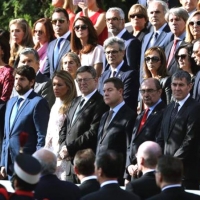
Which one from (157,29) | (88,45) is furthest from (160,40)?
(88,45)

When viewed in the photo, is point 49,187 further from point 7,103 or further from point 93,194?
point 7,103

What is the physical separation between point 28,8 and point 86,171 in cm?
1001

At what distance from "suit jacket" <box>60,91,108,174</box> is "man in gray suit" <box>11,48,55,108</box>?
1197mm

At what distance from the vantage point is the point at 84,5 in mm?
18031

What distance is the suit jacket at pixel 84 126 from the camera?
14242 mm

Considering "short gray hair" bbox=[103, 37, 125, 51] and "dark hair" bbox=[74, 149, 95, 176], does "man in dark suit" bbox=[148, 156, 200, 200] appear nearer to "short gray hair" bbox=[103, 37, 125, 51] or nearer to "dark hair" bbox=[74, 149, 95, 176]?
"dark hair" bbox=[74, 149, 95, 176]

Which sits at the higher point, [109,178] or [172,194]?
[109,178]

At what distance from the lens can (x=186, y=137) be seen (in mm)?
13422

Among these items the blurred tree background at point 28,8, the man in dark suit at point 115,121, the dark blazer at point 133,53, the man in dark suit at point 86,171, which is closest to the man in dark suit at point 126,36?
the dark blazer at point 133,53

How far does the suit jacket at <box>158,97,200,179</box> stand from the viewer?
13.4 m

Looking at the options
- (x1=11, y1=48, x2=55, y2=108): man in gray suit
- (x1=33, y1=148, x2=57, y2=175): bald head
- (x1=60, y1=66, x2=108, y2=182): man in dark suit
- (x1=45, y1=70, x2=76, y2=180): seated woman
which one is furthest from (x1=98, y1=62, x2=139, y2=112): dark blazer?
(x1=33, y1=148, x2=57, y2=175): bald head

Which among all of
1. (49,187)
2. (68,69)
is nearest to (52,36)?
(68,69)

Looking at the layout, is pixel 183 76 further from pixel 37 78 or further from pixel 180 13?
pixel 37 78

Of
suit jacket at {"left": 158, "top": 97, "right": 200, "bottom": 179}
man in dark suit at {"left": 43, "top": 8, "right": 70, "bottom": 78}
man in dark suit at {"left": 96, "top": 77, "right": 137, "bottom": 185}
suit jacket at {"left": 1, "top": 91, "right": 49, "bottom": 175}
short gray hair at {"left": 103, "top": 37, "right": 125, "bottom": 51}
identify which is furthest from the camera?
man in dark suit at {"left": 43, "top": 8, "right": 70, "bottom": 78}
